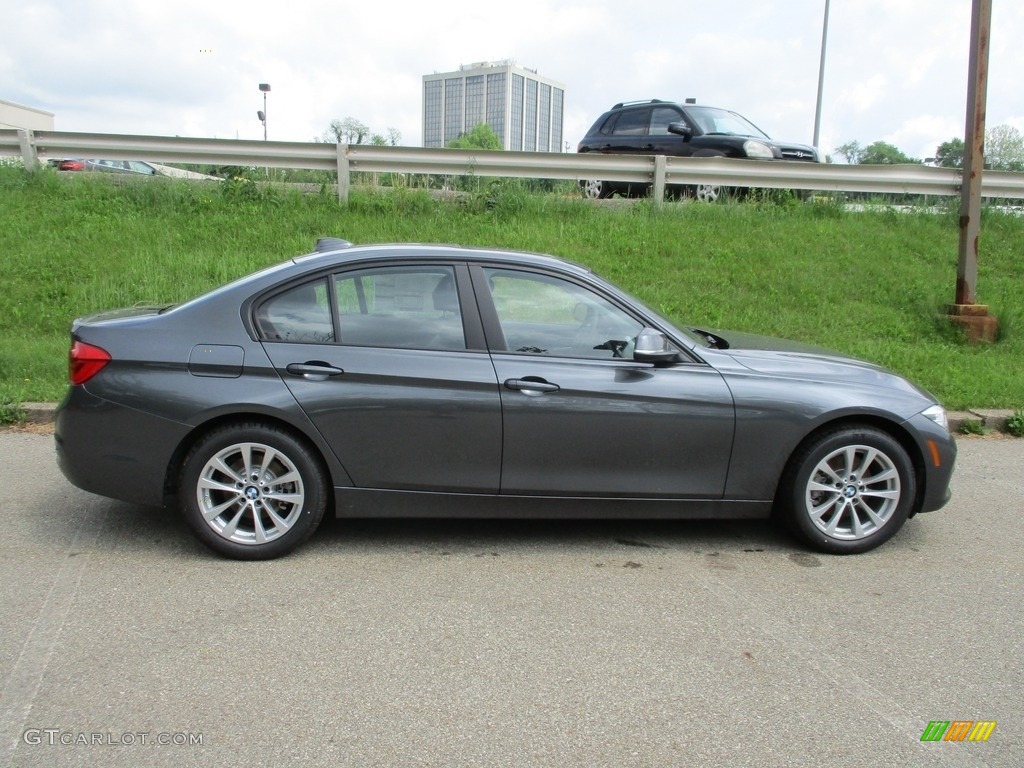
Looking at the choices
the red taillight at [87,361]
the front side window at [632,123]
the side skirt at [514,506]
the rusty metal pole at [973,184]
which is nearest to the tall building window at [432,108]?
the front side window at [632,123]

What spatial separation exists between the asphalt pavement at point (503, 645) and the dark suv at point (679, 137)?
8.84 meters

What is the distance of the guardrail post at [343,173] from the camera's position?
A: 11.7 meters

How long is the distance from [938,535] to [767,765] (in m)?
2.88

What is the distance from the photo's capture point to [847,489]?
4656mm

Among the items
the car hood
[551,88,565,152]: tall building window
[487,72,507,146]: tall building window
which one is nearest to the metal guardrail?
the car hood

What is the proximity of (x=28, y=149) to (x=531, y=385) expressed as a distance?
416 inches

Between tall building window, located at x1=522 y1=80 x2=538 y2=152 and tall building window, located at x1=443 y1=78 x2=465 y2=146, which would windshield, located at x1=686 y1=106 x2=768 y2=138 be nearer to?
tall building window, located at x1=522 y1=80 x2=538 y2=152

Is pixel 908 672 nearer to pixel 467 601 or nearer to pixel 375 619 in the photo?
pixel 467 601

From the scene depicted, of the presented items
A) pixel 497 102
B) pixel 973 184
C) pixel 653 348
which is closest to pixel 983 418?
pixel 973 184

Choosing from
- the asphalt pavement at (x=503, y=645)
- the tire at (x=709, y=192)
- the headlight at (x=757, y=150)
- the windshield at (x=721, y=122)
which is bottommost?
the asphalt pavement at (x=503, y=645)

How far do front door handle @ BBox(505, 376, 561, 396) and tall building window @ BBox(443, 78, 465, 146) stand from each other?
107 meters

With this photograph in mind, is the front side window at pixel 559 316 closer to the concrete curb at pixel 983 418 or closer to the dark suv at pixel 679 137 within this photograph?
the concrete curb at pixel 983 418

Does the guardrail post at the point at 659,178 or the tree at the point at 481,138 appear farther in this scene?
the tree at the point at 481,138

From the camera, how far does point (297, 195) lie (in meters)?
11.7
